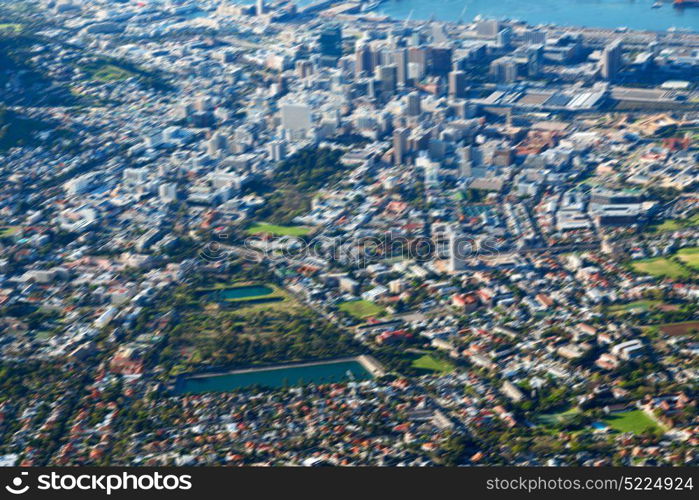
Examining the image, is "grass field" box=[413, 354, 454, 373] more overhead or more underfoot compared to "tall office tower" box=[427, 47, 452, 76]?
more underfoot

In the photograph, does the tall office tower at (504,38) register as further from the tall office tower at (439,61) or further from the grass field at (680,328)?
the grass field at (680,328)

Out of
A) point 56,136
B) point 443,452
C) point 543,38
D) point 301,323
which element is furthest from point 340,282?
point 543,38

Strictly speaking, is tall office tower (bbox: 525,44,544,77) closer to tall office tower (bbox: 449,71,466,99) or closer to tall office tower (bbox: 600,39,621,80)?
tall office tower (bbox: 600,39,621,80)


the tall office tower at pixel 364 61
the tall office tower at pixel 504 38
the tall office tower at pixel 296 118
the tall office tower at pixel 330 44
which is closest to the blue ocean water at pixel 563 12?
the tall office tower at pixel 504 38

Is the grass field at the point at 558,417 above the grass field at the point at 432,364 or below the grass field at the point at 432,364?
above

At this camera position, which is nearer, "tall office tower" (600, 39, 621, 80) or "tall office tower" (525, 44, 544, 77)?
"tall office tower" (600, 39, 621, 80)

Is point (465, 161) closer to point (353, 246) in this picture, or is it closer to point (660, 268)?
point (353, 246)

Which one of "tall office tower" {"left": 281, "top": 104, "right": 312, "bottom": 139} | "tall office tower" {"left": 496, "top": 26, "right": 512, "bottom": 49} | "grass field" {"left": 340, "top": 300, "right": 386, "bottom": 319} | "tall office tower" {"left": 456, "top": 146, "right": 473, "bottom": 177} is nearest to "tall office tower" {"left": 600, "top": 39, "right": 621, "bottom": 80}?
"tall office tower" {"left": 496, "top": 26, "right": 512, "bottom": 49}
